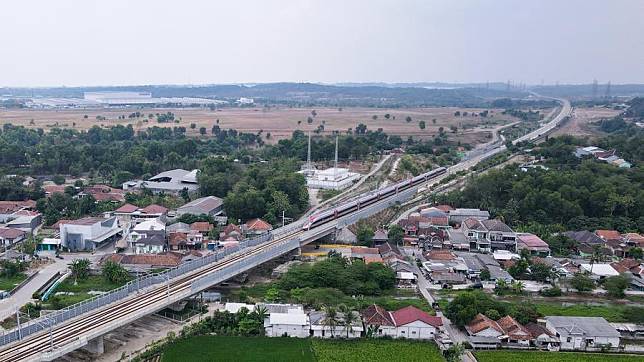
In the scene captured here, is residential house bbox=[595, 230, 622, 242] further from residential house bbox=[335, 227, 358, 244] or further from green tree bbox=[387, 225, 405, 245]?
residential house bbox=[335, 227, 358, 244]

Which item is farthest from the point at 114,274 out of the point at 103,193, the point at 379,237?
the point at 103,193

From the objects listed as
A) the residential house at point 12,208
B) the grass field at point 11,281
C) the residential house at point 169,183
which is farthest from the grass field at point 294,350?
the residential house at point 169,183

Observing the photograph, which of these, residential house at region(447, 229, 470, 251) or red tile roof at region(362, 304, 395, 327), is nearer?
red tile roof at region(362, 304, 395, 327)

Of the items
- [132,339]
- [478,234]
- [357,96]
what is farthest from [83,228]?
[357,96]

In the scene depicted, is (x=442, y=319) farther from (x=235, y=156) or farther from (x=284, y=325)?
(x=235, y=156)

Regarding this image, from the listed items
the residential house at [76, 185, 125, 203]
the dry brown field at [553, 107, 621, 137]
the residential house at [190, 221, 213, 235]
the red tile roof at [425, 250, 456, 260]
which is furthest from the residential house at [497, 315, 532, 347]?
the dry brown field at [553, 107, 621, 137]

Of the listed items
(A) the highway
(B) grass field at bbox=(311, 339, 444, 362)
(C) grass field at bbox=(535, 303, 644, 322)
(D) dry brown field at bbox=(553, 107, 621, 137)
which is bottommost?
(B) grass field at bbox=(311, 339, 444, 362)
